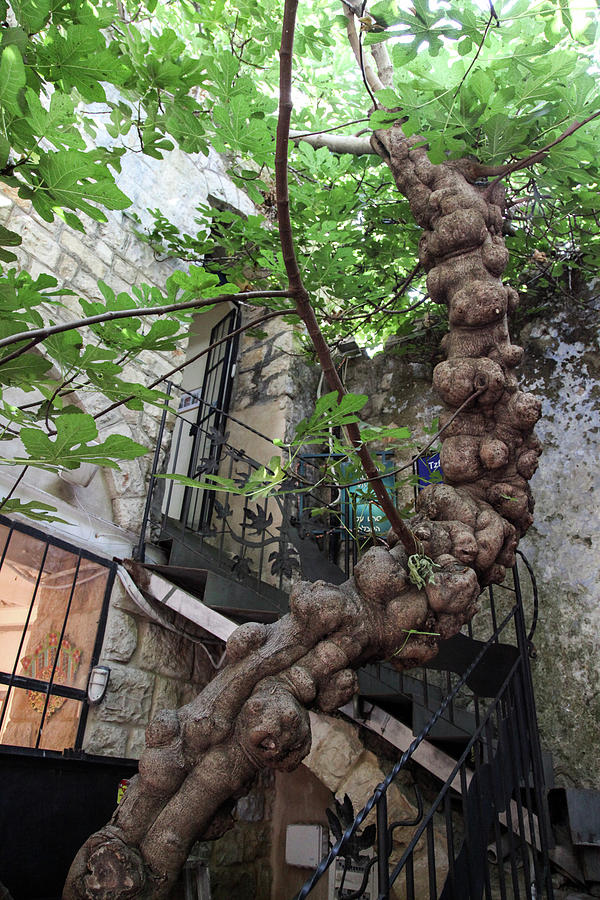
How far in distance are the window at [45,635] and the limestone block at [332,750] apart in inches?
47.5

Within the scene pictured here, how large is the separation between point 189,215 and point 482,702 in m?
4.01

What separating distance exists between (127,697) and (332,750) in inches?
44.5

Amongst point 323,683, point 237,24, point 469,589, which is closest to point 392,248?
point 237,24

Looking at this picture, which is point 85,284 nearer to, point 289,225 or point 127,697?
point 127,697

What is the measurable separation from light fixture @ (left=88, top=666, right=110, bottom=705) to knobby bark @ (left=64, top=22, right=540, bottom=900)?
1.49 meters

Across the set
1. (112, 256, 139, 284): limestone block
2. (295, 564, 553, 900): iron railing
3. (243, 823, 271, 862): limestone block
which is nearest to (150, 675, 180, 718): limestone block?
(243, 823, 271, 862): limestone block

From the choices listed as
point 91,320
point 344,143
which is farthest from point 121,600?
point 344,143

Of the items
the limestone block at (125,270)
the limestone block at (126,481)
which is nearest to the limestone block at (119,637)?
the limestone block at (126,481)

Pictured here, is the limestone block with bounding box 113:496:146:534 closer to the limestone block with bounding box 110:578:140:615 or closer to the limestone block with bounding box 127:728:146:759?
the limestone block with bounding box 110:578:140:615

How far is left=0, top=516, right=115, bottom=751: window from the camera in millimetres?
2854

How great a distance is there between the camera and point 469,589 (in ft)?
6.04

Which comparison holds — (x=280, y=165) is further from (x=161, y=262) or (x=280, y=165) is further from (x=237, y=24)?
(x=161, y=262)

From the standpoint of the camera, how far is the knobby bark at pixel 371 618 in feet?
5.26

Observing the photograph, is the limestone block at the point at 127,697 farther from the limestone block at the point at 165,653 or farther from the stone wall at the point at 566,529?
the stone wall at the point at 566,529
